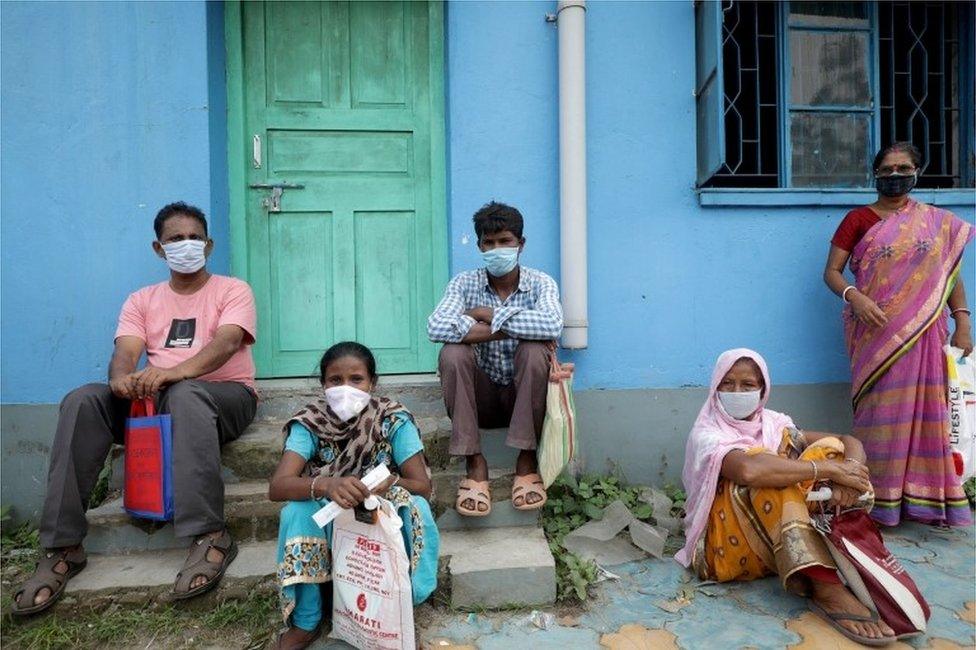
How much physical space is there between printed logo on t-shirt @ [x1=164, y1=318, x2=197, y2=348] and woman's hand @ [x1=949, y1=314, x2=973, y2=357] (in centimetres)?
380

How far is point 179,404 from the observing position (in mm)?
2395

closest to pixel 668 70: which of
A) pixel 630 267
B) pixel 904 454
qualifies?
pixel 630 267

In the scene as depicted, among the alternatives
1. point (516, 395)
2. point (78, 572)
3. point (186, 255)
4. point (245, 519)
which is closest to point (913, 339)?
point (516, 395)

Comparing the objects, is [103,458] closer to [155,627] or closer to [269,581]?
[155,627]

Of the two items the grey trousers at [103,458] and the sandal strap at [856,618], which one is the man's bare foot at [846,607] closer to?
the sandal strap at [856,618]

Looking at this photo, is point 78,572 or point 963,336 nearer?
point 78,572

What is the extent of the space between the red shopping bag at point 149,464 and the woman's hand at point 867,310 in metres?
3.20

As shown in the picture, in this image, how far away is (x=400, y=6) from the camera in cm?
361

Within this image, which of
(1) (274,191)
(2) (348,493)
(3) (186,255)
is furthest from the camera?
(1) (274,191)

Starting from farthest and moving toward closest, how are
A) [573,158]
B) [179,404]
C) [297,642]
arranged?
[573,158], [179,404], [297,642]

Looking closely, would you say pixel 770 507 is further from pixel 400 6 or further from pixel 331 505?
pixel 400 6

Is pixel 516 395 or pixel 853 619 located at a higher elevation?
pixel 516 395

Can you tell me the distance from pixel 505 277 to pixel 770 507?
150 cm

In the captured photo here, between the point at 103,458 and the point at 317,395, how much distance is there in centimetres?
102
